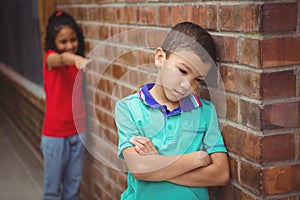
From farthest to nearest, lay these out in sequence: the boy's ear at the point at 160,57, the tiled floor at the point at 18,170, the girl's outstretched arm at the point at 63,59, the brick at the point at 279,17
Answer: the tiled floor at the point at 18,170 < the girl's outstretched arm at the point at 63,59 < the boy's ear at the point at 160,57 < the brick at the point at 279,17

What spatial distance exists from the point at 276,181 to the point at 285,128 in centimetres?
18

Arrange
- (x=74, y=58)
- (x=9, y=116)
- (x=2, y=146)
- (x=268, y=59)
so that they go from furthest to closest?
(x=9, y=116), (x=2, y=146), (x=74, y=58), (x=268, y=59)

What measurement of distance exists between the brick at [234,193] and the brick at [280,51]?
0.48m

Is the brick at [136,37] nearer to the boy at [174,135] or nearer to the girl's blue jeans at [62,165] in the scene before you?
the boy at [174,135]

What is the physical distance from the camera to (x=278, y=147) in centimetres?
159

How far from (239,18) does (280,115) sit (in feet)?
1.15

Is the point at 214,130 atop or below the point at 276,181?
atop

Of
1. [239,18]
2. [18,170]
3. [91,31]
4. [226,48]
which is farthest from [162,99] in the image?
[18,170]

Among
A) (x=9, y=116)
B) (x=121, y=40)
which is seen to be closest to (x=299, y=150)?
(x=121, y=40)

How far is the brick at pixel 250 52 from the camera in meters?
1.52

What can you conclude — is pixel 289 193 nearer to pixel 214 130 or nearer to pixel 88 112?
pixel 214 130

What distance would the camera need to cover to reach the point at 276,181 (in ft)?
5.27

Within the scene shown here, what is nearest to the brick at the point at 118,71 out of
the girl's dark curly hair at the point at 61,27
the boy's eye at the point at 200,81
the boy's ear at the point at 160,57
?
the girl's dark curly hair at the point at 61,27

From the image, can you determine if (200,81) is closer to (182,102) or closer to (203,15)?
(182,102)
